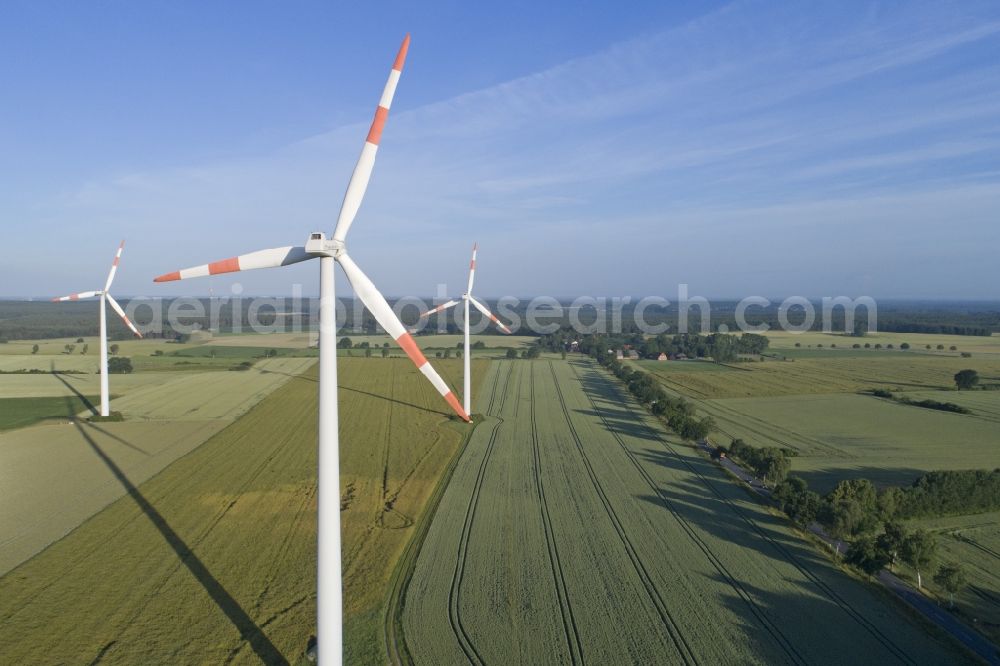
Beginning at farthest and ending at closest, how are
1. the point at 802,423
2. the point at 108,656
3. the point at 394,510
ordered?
the point at 802,423, the point at 394,510, the point at 108,656

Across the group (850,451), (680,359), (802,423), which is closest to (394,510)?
(850,451)

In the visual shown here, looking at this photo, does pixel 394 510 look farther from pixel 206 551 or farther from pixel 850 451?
pixel 850 451

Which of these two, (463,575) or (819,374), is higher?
(819,374)

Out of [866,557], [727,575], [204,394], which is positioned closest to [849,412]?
[866,557]

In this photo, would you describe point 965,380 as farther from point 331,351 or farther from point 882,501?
point 331,351

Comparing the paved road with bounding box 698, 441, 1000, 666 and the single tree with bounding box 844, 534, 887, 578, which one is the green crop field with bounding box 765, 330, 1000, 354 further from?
the single tree with bounding box 844, 534, 887, 578
